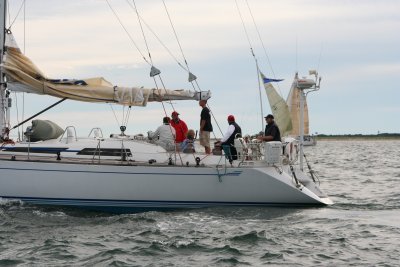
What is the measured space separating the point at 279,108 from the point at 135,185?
678cm

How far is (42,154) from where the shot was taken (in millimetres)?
16219

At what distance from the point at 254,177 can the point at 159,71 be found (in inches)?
127

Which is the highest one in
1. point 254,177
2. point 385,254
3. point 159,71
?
point 159,71

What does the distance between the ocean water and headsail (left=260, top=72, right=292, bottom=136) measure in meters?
3.97

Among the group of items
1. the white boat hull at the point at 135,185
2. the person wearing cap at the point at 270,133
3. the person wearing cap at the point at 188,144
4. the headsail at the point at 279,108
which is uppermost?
the headsail at the point at 279,108

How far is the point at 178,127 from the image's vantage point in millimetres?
17719

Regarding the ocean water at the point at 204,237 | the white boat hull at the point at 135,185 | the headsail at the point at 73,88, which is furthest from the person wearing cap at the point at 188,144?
the ocean water at the point at 204,237

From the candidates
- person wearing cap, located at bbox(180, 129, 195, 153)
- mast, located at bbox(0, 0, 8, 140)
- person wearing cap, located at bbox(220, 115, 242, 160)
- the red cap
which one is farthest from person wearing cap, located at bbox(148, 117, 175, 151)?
mast, located at bbox(0, 0, 8, 140)

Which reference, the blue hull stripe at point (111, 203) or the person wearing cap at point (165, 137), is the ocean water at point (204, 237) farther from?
the person wearing cap at point (165, 137)

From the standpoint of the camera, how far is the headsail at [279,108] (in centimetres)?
2048

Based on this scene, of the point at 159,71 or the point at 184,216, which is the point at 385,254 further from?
the point at 159,71

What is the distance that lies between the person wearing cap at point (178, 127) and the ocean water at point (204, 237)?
2705 mm

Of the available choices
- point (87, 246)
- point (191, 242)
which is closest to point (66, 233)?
point (87, 246)

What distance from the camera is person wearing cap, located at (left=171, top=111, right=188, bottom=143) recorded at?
1765cm
